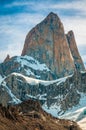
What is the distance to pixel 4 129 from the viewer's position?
188 metres

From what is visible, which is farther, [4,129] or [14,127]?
[14,127]

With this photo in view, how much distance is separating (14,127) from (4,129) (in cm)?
1261

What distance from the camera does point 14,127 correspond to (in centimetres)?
19988

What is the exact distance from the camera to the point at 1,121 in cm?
19888

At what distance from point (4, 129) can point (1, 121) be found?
37.9 feet

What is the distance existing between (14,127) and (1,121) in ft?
18.1
